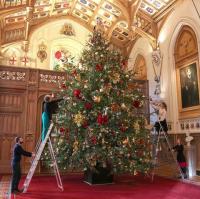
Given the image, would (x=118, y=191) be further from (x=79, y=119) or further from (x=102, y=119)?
(x=79, y=119)

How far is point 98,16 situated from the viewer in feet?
41.5

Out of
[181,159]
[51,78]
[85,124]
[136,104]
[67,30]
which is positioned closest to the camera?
[85,124]

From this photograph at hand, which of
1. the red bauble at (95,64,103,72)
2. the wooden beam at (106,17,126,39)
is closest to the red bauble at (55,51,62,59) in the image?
the wooden beam at (106,17,126,39)

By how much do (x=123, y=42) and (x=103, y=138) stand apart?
367 inches

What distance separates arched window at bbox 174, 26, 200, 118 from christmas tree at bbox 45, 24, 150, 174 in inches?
107

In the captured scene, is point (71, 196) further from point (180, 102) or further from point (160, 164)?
point (180, 102)

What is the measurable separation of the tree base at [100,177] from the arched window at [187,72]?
3654 mm

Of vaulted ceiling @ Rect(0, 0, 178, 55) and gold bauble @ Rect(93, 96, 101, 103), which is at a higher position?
vaulted ceiling @ Rect(0, 0, 178, 55)

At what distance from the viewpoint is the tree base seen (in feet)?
19.0

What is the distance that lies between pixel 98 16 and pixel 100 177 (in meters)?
9.33

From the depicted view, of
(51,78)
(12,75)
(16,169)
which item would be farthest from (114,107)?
(12,75)

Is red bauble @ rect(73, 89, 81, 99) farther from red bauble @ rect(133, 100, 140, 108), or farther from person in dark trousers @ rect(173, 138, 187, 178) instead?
person in dark trousers @ rect(173, 138, 187, 178)

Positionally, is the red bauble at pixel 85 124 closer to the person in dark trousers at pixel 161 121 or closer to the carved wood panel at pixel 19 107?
the carved wood panel at pixel 19 107

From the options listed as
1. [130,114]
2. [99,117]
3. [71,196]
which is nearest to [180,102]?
[130,114]
